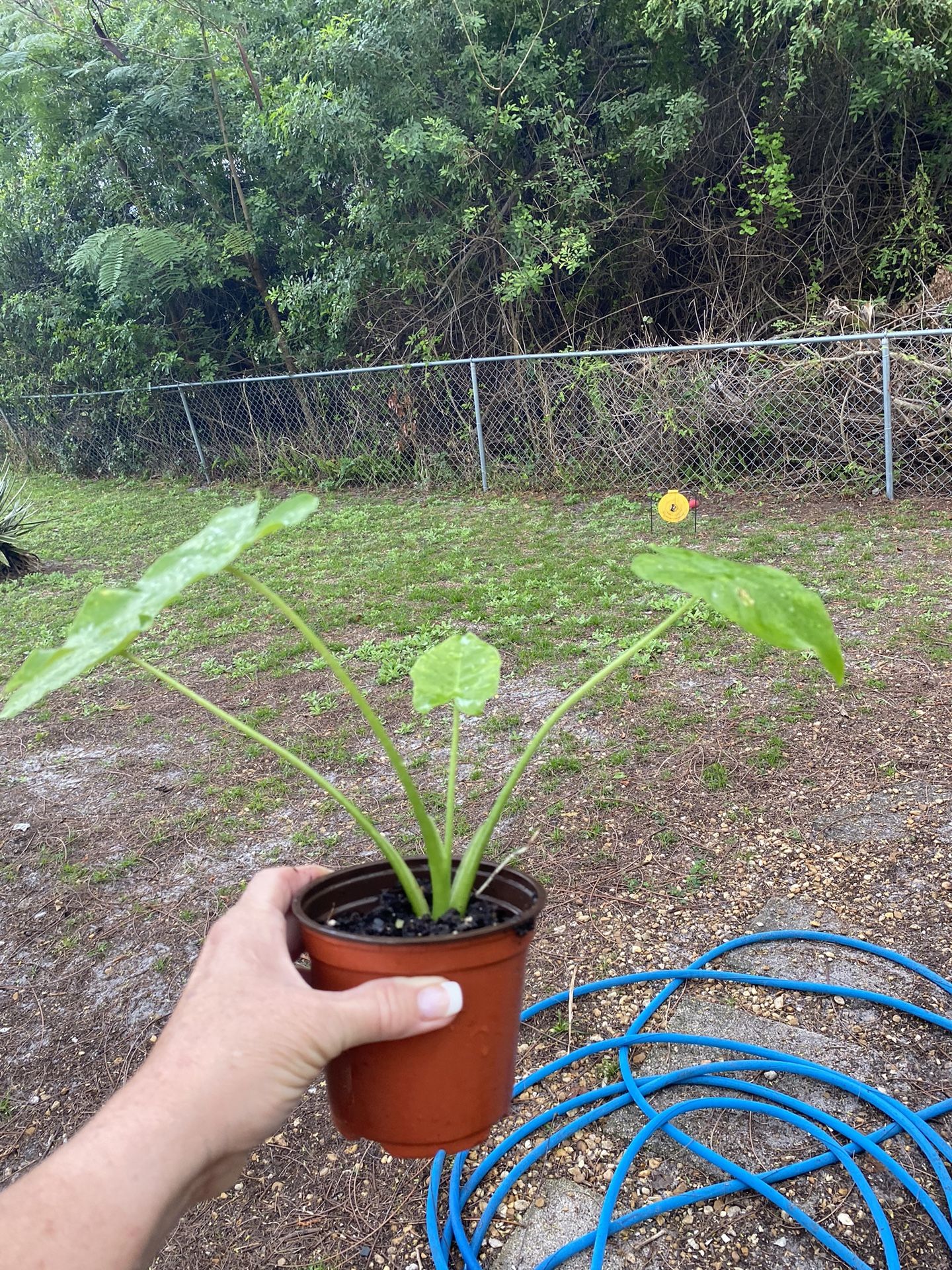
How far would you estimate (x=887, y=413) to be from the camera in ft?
18.1

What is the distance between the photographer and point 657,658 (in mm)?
3617

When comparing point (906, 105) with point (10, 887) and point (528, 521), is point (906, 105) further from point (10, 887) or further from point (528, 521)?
point (10, 887)

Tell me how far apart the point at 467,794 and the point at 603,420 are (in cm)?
452

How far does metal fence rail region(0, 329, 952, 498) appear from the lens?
18.9 feet

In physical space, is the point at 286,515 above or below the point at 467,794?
above

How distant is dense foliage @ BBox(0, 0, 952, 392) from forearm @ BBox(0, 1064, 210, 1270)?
22.3 ft

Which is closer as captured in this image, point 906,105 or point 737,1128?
point 737,1128

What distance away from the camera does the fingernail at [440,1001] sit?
0.81 m

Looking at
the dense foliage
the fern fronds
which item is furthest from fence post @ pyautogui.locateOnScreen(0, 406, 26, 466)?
the fern fronds

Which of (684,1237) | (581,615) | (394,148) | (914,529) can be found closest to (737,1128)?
(684,1237)

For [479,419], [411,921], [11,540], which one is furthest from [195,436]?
[411,921]

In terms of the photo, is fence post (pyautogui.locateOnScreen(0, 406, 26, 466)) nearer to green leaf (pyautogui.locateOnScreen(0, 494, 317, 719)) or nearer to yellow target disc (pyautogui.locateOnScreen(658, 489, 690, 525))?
yellow target disc (pyautogui.locateOnScreen(658, 489, 690, 525))

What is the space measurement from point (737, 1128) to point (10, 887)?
2.12 m

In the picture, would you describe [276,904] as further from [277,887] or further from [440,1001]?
[440,1001]
